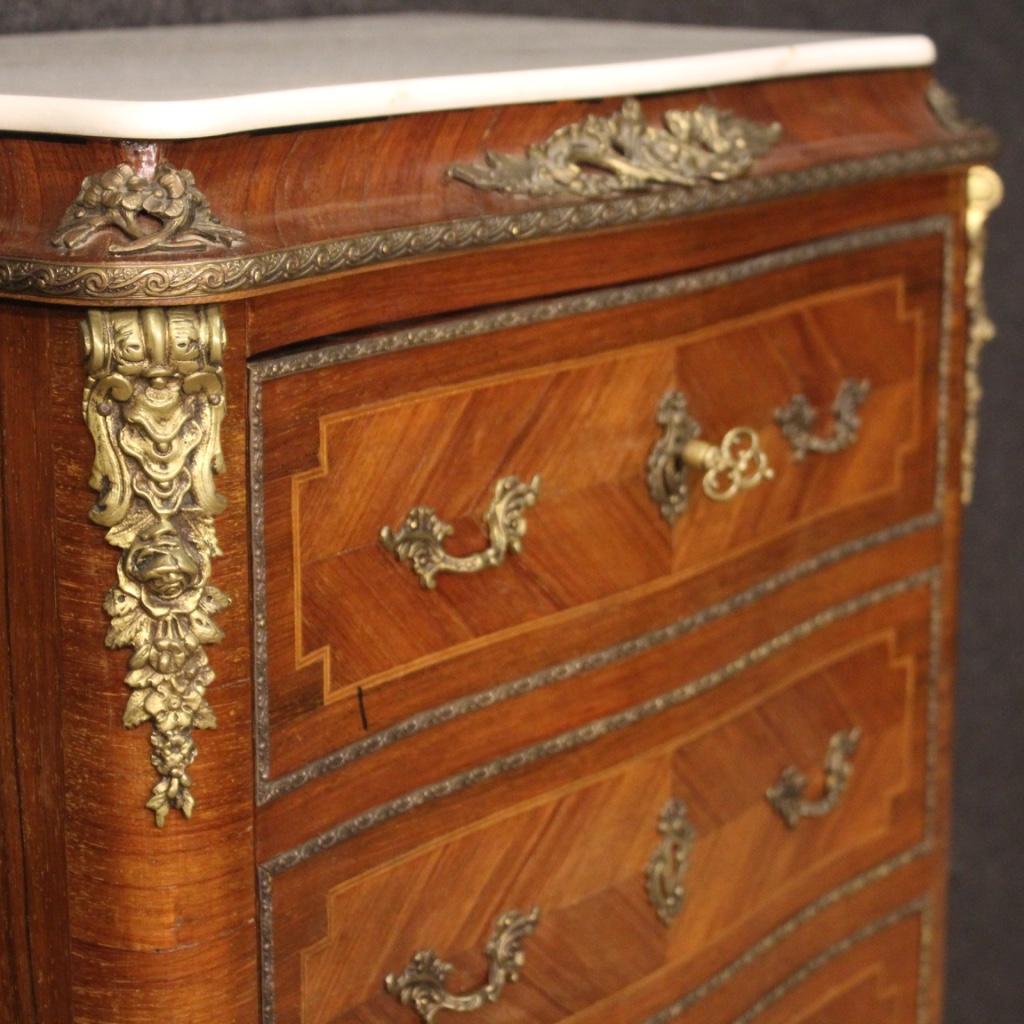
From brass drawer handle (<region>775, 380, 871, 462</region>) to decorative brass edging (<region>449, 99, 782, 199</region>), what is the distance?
0.20 metres

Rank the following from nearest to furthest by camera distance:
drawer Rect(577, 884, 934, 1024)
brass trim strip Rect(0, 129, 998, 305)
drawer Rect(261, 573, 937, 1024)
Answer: brass trim strip Rect(0, 129, 998, 305) < drawer Rect(261, 573, 937, 1024) < drawer Rect(577, 884, 934, 1024)

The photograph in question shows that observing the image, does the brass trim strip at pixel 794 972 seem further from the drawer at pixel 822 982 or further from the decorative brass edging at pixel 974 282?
the decorative brass edging at pixel 974 282

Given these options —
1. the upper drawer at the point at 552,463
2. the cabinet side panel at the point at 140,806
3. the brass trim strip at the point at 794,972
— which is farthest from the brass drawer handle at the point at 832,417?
the cabinet side panel at the point at 140,806

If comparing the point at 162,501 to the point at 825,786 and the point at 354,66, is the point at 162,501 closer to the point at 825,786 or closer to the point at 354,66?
the point at 354,66

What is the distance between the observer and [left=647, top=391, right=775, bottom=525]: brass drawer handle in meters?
1.20

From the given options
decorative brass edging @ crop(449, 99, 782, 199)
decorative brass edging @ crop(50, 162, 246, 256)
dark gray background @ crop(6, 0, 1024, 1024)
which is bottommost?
dark gray background @ crop(6, 0, 1024, 1024)

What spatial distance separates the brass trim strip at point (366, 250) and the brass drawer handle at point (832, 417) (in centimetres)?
16

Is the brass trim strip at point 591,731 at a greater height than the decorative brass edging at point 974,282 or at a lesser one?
lesser

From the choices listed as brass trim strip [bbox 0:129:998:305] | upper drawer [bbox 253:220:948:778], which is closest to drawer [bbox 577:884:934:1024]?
upper drawer [bbox 253:220:948:778]

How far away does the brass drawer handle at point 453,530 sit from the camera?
104 centimetres

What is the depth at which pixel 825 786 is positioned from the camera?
1.46m

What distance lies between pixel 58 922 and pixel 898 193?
79cm

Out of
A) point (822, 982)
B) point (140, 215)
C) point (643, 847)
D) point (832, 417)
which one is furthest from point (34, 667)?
point (822, 982)

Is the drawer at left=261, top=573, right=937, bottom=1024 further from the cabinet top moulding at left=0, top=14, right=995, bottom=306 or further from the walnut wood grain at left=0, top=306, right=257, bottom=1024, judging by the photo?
the cabinet top moulding at left=0, top=14, right=995, bottom=306
